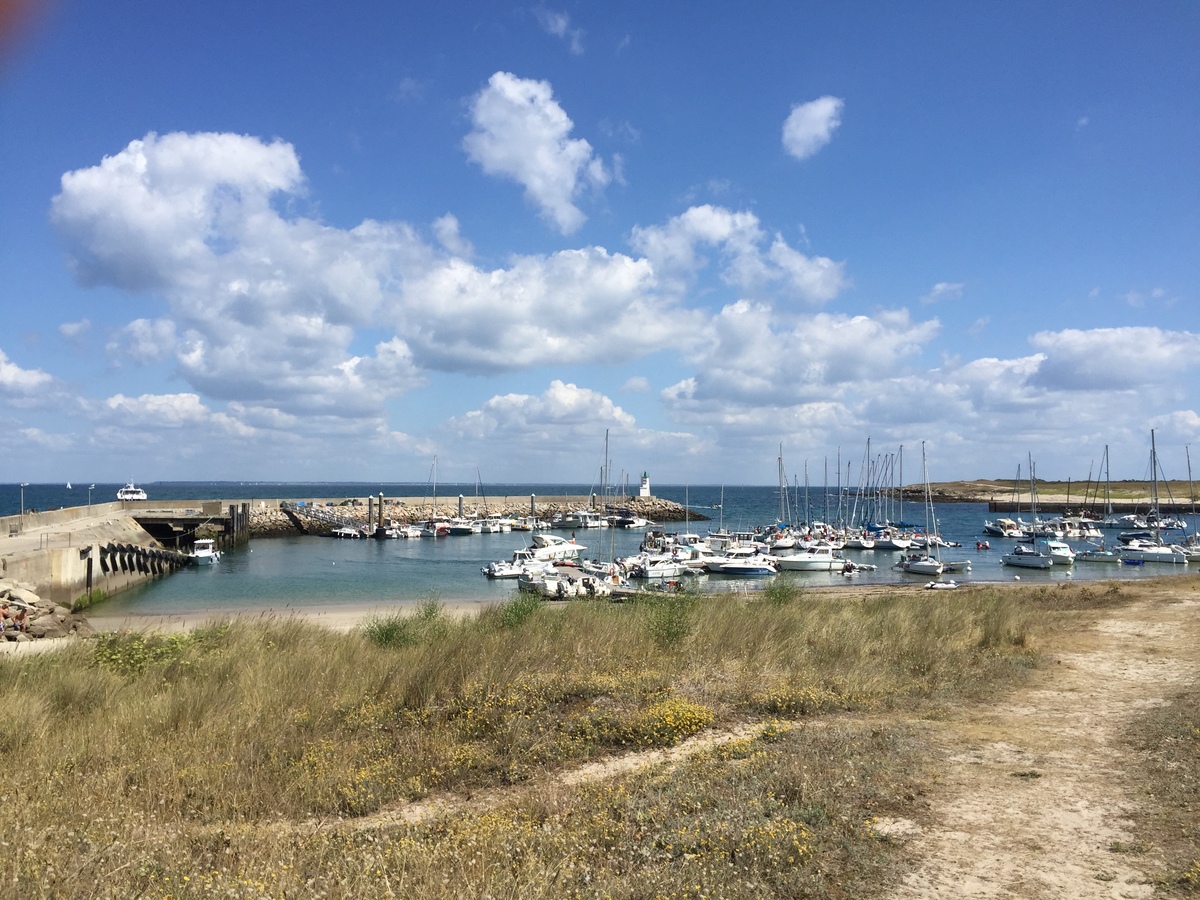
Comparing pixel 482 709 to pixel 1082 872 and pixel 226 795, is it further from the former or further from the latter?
pixel 1082 872

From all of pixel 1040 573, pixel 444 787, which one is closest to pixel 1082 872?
pixel 444 787

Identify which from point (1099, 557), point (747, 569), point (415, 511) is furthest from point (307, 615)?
point (415, 511)

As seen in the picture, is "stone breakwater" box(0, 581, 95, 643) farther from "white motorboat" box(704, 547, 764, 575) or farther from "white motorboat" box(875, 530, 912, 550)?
"white motorboat" box(875, 530, 912, 550)

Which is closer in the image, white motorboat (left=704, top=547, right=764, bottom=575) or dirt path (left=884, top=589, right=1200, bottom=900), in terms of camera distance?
dirt path (left=884, top=589, right=1200, bottom=900)

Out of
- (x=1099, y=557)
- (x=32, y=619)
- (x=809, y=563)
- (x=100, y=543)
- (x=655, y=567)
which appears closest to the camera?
(x=32, y=619)

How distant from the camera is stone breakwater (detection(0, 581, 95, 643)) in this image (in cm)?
2147

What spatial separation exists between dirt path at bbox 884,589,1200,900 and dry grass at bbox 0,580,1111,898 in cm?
49

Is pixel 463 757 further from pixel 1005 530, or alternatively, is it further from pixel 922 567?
pixel 1005 530

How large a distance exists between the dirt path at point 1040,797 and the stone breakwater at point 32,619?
69.2 feet

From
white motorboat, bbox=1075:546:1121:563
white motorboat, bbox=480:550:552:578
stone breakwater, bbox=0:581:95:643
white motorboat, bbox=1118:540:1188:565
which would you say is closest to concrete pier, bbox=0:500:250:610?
stone breakwater, bbox=0:581:95:643

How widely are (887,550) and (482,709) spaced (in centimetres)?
6464

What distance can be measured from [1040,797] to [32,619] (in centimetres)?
2798

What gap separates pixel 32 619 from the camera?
78.0ft

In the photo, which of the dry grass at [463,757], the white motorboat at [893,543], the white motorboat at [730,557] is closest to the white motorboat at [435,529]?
the white motorboat at [730,557]
